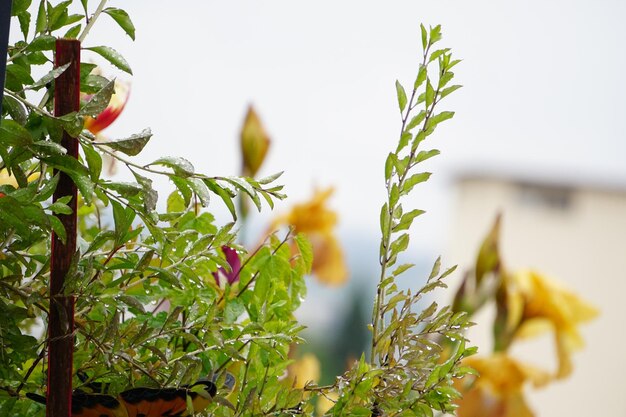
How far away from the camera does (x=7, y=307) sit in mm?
248

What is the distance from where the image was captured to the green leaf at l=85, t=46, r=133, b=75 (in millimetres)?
266

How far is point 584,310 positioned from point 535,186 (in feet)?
31.8

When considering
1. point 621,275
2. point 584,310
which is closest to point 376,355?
point 584,310

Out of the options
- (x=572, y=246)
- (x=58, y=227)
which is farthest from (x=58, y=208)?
(x=572, y=246)

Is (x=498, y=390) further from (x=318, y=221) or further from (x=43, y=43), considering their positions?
(x=43, y=43)

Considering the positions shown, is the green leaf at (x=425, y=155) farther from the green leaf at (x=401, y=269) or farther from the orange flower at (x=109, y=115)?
the orange flower at (x=109, y=115)

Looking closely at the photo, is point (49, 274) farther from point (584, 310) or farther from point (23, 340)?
point (584, 310)

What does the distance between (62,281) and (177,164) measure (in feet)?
0.14

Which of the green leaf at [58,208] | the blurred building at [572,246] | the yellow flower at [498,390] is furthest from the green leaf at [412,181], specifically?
the blurred building at [572,246]

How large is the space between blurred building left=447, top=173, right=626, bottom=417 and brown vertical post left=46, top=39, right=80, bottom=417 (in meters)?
8.87

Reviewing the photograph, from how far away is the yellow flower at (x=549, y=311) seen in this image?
1.09 m

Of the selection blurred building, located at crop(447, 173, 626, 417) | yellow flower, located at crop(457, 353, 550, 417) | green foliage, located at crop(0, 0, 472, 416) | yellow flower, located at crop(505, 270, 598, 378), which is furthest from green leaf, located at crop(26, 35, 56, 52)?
blurred building, located at crop(447, 173, 626, 417)

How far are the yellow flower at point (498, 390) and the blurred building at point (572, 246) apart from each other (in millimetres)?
8117

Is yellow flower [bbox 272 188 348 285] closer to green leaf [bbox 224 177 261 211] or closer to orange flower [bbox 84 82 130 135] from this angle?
orange flower [bbox 84 82 130 135]
